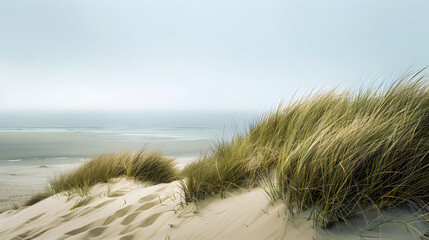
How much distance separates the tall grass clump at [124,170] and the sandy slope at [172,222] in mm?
956

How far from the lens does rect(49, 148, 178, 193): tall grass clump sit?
5.38 meters

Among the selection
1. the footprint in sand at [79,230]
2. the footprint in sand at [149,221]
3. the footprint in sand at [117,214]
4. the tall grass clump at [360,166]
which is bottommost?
the footprint in sand at [79,230]

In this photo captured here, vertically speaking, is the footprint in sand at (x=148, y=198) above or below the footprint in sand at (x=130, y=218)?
above

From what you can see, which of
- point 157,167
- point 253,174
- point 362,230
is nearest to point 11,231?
point 157,167

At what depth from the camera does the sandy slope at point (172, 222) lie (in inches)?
86.1

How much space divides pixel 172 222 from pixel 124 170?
2988 millimetres

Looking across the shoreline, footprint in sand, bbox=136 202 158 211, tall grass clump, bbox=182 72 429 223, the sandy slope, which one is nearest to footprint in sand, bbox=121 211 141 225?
the sandy slope

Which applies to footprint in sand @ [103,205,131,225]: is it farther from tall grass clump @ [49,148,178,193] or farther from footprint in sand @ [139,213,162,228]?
tall grass clump @ [49,148,178,193]

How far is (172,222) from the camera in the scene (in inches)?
111

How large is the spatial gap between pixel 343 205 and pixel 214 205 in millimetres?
1095

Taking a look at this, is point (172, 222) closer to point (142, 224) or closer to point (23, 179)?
point (142, 224)

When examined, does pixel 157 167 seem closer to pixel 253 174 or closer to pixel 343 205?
pixel 253 174

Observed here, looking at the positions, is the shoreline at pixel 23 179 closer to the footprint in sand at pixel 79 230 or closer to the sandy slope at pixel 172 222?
the sandy slope at pixel 172 222

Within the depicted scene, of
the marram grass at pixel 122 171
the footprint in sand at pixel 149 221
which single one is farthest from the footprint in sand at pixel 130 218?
the marram grass at pixel 122 171
